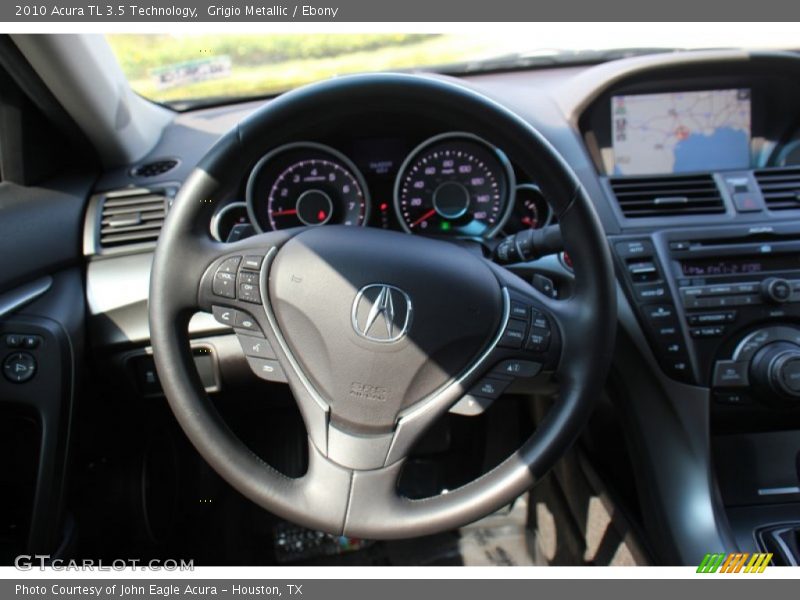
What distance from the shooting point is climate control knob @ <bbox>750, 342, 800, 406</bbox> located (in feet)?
5.05

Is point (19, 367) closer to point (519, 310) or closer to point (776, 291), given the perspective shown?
point (519, 310)

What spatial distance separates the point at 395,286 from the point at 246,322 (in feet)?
0.96

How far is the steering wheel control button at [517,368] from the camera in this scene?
1221mm

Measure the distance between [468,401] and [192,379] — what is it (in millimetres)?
506

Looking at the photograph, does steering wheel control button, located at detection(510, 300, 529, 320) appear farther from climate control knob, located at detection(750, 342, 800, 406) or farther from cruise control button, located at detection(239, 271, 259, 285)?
climate control knob, located at detection(750, 342, 800, 406)

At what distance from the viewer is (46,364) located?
1.58m

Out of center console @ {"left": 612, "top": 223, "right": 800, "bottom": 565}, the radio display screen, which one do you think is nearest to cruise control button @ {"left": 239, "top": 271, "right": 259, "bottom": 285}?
center console @ {"left": 612, "top": 223, "right": 800, "bottom": 565}

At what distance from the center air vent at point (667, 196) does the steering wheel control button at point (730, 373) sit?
413mm

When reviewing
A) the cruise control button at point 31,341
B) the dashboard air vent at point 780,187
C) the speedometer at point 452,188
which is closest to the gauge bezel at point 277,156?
the speedometer at point 452,188

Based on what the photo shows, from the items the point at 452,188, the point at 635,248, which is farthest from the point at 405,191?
the point at 635,248

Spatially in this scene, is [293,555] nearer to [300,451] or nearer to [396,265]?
[300,451]

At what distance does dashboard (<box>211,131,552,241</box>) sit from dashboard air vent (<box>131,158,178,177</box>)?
259 mm

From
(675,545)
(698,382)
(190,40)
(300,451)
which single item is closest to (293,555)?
(300,451)

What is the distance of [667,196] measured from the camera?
1.79m
